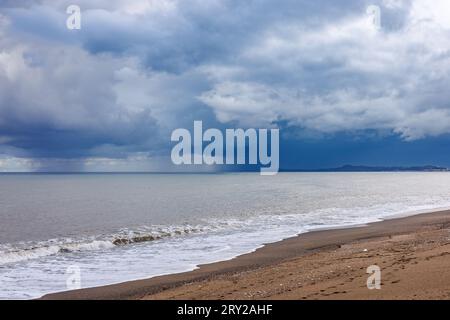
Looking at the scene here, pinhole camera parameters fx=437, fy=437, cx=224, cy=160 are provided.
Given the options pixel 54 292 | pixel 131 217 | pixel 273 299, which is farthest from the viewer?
pixel 131 217

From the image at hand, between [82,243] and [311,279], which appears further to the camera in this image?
[82,243]

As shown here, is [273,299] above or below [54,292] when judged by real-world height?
above

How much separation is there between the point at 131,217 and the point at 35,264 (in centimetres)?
2417

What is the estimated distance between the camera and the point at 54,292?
47.9 feet

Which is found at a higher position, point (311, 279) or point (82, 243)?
point (311, 279)

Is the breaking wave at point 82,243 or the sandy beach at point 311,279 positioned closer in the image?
the sandy beach at point 311,279

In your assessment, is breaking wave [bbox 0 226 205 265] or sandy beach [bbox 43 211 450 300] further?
breaking wave [bbox 0 226 205 265]

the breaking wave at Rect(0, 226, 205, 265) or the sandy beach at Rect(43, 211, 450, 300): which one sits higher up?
the sandy beach at Rect(43, 211, 450, 300)

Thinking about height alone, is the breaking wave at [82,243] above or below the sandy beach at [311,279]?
below
